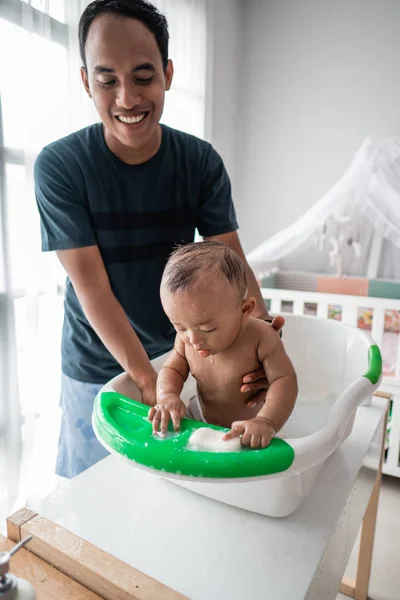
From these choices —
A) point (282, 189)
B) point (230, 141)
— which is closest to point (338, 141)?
point (282, 189)

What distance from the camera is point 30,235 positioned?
1.46m

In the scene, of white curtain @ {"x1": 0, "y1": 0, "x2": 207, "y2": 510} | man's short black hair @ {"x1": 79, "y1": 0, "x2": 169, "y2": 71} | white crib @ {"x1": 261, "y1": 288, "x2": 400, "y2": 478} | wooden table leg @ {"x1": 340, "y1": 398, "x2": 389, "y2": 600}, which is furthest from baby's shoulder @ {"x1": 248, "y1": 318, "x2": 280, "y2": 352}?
white crib @ {"x1": 261, "y1": 288, "x2": 400, "y2": 478}

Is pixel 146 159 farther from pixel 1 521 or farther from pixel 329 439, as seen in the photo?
pixel 1 521

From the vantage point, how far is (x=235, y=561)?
611mm

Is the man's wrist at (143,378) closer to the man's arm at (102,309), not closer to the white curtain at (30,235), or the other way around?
the man's arm at (102,309)

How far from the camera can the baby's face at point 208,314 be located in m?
0.69

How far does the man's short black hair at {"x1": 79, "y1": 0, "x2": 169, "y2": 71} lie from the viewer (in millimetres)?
819

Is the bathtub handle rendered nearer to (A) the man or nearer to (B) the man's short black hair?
(A) the man

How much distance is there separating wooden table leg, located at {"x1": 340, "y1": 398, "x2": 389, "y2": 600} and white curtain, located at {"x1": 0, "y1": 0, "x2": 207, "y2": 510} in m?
1.10

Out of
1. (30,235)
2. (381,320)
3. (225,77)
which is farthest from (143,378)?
(225,77)

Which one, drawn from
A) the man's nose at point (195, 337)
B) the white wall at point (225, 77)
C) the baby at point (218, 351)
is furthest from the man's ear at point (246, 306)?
the white wall at point (225, 77)

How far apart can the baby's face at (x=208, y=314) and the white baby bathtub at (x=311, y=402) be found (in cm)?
17

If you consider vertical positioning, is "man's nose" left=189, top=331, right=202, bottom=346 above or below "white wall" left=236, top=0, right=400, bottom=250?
below

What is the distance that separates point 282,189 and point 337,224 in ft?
1.60
